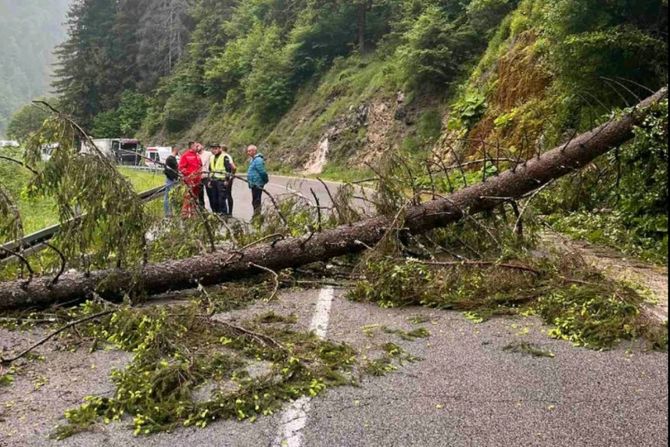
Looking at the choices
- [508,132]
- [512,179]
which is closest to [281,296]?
[512,179]

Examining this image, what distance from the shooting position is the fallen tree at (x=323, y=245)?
629 centimetres

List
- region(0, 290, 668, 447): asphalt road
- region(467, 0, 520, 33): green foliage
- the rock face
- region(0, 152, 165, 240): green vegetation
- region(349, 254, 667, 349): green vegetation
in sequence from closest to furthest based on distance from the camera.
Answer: region(0, 290, 668, 447): asphalt road, region(349, 254, 667, 349): green vegetation, region(0, 152, 165, 240): green vegetation, region(467, 0, 520, 33): green foliage, the rock face

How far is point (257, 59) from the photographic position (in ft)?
138

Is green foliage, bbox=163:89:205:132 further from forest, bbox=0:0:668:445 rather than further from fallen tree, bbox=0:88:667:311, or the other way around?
fallen tree, bbox=0:88:667:311

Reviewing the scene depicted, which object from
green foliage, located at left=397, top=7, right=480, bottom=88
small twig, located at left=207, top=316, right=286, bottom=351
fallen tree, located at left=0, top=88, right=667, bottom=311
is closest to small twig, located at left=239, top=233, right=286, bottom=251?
fallen tree, located at left=0, top=88, right=667, bottom=311

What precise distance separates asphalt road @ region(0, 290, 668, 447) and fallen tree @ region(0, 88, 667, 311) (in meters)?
1.29

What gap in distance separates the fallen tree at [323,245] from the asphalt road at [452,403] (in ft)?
4.23

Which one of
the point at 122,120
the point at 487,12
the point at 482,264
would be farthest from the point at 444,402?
the point at 122,120

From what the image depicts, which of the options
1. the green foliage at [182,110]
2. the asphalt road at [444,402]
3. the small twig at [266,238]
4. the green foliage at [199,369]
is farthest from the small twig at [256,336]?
the green foliage at [182,110]

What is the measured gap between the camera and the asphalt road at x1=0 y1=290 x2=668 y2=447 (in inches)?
136

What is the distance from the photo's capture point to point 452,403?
3861 mm

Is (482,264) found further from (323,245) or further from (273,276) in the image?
(273,276)

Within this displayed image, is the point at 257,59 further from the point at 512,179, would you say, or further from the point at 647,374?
the point at 647,374

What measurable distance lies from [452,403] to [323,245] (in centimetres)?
364
